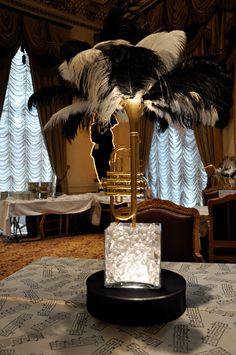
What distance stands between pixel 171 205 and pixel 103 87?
104cm

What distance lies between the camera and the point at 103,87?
2.79 feet

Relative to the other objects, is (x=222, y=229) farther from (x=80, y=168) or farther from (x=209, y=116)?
(x=80, y=168)

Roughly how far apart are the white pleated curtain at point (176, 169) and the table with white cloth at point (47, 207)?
50.6 inches

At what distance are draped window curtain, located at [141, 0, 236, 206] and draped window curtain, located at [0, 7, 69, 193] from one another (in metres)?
1.51

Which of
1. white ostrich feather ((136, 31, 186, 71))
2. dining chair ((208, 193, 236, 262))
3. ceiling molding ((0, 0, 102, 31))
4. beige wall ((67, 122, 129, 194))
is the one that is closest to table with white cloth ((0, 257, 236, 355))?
white ostrich feather ((136, 31, 186, 71))

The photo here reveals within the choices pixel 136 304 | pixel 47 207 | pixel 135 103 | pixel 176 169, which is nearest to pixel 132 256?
pixel 136 304

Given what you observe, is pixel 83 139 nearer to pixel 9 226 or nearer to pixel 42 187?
pixel 42 187

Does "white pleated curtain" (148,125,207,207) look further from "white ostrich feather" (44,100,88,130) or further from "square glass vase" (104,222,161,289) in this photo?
"square glass vase" (104,222,161,289)

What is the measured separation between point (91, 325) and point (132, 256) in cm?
19

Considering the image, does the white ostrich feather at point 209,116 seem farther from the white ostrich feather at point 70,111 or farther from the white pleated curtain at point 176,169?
the white pleated curtain at point 176,169

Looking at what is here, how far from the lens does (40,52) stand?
18.1ft

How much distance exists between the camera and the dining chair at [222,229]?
237cm

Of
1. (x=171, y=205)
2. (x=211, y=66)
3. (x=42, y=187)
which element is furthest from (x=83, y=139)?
(x=211, y=66)

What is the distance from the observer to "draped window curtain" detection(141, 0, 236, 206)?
505 centimetres
